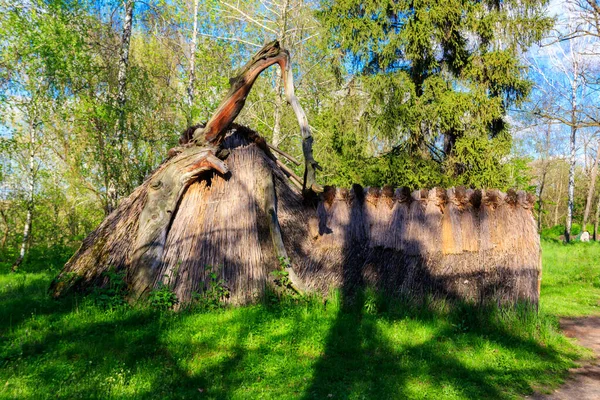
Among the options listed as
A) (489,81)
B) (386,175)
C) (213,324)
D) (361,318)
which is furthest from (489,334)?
(489,81)

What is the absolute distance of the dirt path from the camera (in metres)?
4.23

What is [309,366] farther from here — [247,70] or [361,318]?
[247,70]

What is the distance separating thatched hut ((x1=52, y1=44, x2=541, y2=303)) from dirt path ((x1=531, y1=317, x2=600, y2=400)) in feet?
3.49

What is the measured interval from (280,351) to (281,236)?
7.42 ft

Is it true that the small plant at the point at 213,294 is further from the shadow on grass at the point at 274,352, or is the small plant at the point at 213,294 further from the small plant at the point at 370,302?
the small plant at the point at 370,302

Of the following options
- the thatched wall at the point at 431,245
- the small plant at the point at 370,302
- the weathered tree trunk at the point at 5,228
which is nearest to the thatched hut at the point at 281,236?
the thatched wall at the point at 431,245

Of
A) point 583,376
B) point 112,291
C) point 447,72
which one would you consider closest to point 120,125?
point 112,291

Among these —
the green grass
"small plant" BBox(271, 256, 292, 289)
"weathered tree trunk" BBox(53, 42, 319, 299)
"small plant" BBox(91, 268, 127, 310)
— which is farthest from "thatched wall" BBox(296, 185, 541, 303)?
"small plant" BBox(91, 268, 127, 310)

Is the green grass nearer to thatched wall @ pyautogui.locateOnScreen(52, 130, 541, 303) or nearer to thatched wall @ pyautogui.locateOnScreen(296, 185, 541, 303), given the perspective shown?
thatched wall @ pyautogui.locateOnScreen(296, 185, 541, 303)

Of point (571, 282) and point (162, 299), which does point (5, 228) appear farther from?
point (571, 282)

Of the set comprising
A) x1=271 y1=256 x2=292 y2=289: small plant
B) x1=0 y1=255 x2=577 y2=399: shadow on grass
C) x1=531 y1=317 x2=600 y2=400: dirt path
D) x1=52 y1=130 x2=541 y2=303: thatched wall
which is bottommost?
x1=531 y1=317 x2=600 y2=400: dirt path

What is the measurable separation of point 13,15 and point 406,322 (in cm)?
1209

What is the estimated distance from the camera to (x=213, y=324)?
205 inches

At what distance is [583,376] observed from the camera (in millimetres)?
4797
